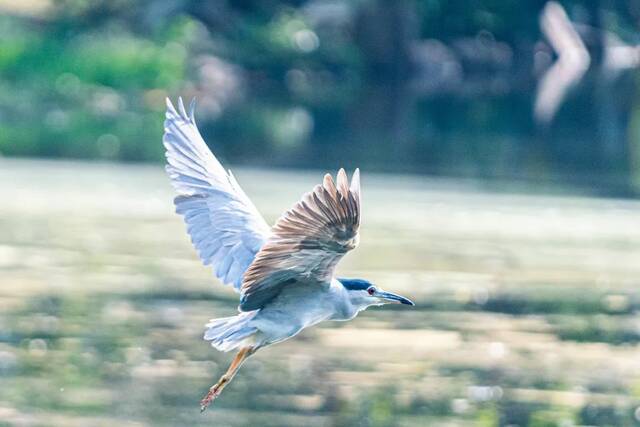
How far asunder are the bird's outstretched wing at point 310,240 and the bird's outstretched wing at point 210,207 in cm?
52

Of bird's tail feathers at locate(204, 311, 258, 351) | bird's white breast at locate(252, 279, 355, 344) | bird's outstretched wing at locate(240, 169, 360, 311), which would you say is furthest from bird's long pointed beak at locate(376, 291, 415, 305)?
bird's tail feathers at locate(204, 311, 258, 351)

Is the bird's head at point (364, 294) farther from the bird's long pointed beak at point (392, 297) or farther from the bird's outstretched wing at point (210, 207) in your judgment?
the bird's outstretched wing at point (210, 207)

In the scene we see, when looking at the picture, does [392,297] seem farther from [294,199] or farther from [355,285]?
[294,199]

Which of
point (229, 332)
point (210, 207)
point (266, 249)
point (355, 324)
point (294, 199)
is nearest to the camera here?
point (266, 249)

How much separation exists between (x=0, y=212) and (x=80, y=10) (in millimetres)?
19355

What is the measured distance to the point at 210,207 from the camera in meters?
7.75

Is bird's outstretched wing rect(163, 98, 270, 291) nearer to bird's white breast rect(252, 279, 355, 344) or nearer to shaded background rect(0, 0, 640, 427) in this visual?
bird's white breast rect(252, 279, 355, 344)

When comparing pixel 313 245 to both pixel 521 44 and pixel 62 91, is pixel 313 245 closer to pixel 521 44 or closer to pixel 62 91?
pixel 62 91

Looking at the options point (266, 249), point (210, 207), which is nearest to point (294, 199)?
point (210, 207)

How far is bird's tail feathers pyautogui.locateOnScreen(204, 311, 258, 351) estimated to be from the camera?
7.06 metres

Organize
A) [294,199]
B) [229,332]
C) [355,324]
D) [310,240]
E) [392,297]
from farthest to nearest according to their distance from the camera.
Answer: [294,199] < [355,324] < [392,297] < [229,332] < [310,240]

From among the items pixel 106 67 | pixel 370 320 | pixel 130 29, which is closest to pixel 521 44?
pixel 130 29

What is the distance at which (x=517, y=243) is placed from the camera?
49.9ft

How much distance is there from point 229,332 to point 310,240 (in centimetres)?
86
